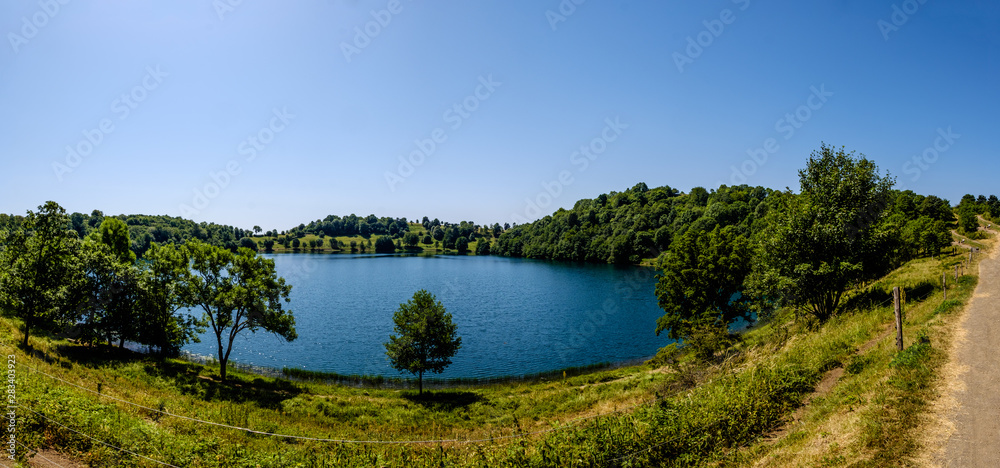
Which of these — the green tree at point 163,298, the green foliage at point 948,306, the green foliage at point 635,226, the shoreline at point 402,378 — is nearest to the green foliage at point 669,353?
the shoreline at point 402,378

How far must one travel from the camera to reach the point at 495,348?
157 ft

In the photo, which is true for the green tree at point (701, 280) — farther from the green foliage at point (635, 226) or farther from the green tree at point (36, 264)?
the green foliage at point (635, 226)

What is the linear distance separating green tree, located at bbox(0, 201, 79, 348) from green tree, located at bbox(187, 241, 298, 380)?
744cm

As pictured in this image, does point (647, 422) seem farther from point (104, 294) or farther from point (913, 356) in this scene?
point (104, 294)

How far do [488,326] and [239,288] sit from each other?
107ft

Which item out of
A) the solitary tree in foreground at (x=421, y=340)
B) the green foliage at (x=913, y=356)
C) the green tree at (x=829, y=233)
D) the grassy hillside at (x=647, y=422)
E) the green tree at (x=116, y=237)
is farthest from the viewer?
the green tree at (x=116, y=237)

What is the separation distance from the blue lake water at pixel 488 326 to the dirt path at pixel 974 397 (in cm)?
2954

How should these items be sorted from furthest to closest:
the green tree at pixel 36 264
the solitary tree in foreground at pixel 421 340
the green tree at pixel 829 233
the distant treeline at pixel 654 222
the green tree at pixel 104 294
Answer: the distant treeline at pixel 654 222 < the solitary tree in foreground at pixel 421 340 < the green tree at pixel 104 294 < the green tree at pixel 36 264 < the green tree at pixel 829 233

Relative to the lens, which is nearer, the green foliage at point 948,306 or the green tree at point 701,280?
the green foliage at point 948,306

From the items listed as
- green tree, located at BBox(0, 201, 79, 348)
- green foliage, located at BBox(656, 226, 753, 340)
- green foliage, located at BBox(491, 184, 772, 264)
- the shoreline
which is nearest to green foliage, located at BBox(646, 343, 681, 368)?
green foliage, located at BBox(656, 226, 753, 340)

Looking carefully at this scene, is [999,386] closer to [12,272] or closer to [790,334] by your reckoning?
[790,334]

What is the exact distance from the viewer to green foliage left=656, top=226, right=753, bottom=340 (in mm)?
37844

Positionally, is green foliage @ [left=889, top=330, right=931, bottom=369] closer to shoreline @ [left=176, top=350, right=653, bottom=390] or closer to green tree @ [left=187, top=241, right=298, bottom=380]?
shoreline @ [left=176, top=350, right=653, bottom=390]

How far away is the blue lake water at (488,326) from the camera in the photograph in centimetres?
4394
